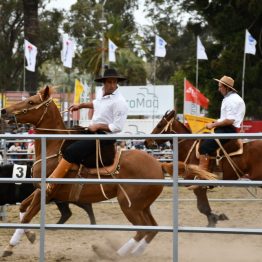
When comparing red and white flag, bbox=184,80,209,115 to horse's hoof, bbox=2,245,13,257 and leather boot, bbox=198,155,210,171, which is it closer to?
leather boot, bbox=198,155,210,171

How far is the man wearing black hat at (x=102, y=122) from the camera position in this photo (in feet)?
24.0

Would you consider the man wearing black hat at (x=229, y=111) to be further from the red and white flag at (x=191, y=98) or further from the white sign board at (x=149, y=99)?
the white sign board at (x=149, y=99)

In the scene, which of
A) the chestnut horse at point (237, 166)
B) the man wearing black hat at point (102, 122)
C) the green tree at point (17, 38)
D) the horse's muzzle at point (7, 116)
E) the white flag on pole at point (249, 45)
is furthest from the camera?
the green tree at point (17, 38)

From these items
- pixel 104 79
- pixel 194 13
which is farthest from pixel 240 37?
pixel 104 79

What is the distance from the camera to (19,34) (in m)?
51.4

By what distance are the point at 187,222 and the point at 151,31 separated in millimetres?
50834

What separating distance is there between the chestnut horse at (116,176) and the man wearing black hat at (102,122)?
0.18 metres

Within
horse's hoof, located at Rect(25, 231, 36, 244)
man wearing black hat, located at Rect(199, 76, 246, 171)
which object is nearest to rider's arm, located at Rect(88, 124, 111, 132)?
horse's hoof, located at Rect(25, 231, 36, 244)

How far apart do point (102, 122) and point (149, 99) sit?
61.9 feet

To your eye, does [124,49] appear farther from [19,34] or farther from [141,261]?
[141,261]

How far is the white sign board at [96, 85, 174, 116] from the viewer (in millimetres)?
26047

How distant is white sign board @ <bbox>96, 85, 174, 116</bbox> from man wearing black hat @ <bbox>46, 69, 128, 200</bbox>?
60.2 feet

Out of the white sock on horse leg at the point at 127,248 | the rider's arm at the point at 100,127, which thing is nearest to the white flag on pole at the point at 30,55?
the rider's arm at the point at 100,127

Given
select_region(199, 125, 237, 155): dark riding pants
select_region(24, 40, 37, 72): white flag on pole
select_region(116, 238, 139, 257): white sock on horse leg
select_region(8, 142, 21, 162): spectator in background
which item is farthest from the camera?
select_region(24, 40, 37, 72): white flag on pole
